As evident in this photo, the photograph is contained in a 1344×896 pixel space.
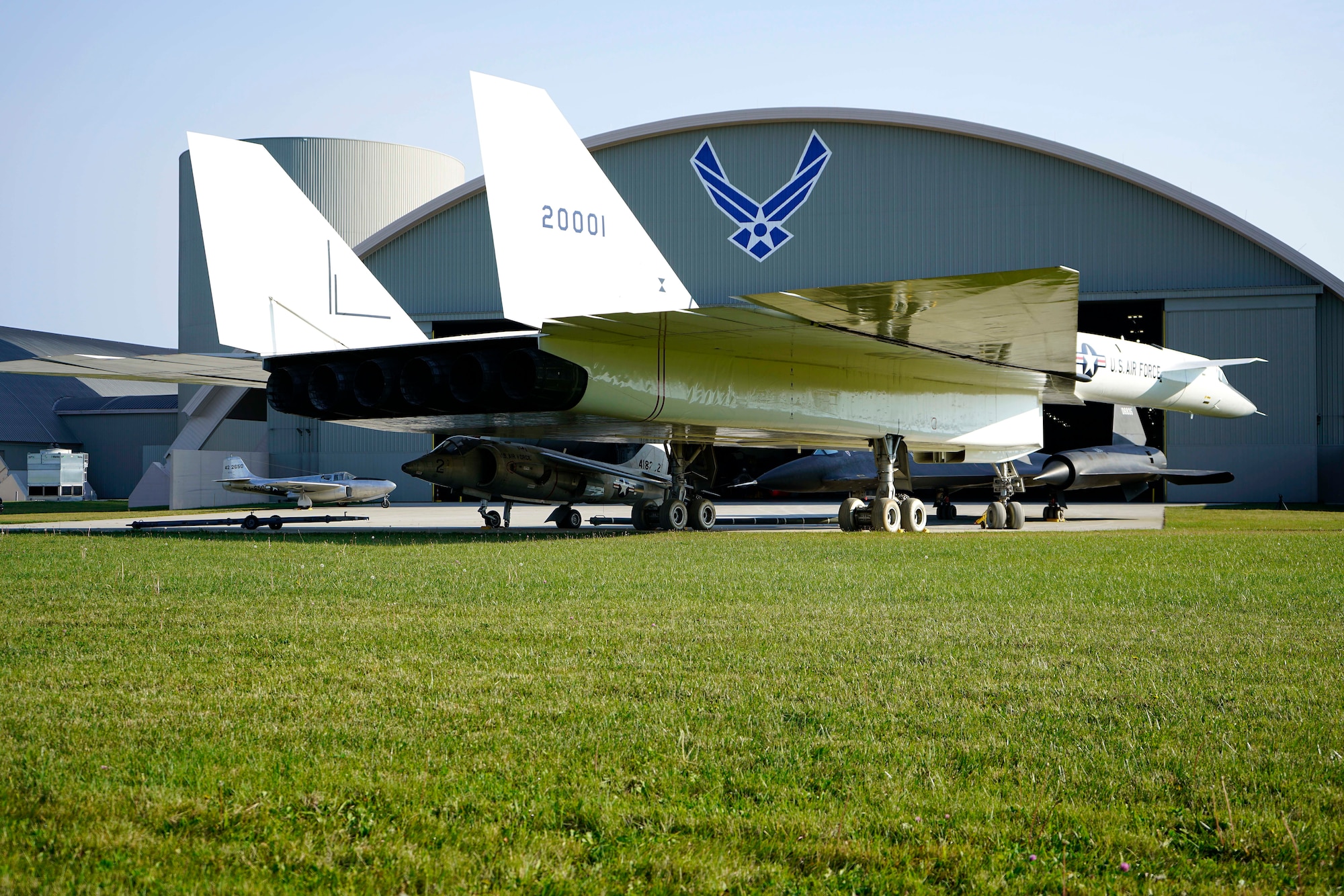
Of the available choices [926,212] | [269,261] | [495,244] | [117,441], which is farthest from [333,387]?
[117,441]

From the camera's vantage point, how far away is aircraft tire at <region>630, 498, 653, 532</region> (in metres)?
15.8

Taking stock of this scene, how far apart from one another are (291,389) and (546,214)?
3.89 meters

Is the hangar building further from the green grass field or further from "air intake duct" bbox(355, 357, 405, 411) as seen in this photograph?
the green grass field

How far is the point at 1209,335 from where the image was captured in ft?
89.5

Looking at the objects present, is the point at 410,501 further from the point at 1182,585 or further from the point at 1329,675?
the point at 1329,675

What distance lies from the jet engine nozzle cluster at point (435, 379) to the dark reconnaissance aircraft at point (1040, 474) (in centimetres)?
1144

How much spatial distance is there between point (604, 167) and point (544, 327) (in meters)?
19.3

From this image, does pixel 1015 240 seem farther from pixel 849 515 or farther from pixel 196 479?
pixel 196 479

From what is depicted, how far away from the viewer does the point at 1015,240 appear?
27.5 meters

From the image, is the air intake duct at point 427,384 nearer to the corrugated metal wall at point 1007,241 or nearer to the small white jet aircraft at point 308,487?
the small white jet aircraft at point 308,487

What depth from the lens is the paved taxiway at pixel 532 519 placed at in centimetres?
1673

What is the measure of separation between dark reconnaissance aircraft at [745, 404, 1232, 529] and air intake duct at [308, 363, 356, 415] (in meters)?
11.8

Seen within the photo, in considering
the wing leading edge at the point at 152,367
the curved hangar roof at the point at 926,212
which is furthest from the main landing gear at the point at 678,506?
the curved hangar roof at the point at 926,212

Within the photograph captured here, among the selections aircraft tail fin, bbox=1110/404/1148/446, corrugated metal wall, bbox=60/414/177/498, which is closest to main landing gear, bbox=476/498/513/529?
aircraft tail fin, bbox=1110/404/1148/446
